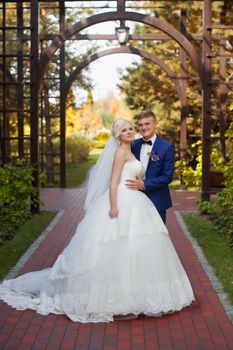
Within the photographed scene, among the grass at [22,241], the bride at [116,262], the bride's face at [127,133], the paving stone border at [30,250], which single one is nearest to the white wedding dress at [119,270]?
the bride at [116,262]

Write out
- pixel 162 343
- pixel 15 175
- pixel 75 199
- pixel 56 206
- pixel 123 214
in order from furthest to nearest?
pixel 75 199 < pixel 56 206 < pixel 15 175 < pixel 123 214 < pixel 162 343

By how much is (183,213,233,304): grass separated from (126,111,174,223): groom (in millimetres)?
1130

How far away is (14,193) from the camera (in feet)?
33.5

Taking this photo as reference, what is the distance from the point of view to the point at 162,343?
4.69 metres

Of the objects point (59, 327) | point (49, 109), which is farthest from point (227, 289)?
point (49, 109)

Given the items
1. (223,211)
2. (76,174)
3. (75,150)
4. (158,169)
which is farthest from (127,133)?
(75,150)

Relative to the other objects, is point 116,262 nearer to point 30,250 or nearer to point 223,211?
point 30,250

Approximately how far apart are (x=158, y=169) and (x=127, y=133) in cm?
59

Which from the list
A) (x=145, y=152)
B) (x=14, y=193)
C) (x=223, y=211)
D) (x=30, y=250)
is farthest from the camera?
(x=14, y=193)

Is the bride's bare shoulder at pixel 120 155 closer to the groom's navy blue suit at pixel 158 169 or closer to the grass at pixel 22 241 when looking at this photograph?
the groom's navy blue suit at pixel 158 169

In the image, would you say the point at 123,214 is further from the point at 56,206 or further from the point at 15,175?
the point at 56,206

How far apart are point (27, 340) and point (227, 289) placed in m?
2.31

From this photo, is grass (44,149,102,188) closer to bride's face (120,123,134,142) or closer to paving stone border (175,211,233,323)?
paving stone border (175,211,233,323)

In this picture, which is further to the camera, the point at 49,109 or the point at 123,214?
the point at 49,109
